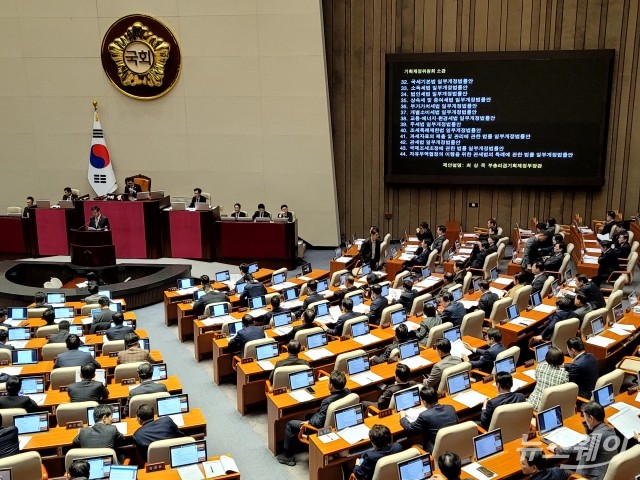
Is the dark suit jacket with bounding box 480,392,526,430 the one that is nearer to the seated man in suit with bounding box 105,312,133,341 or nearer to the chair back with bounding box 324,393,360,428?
the chair back with bounding box 324,393,360,428

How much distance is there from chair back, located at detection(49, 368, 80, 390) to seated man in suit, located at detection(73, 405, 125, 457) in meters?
1.55

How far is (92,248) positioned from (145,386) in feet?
23.0

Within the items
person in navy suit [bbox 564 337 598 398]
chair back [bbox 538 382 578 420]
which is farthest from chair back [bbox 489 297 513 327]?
chair back [bbox 538 382 578 420]

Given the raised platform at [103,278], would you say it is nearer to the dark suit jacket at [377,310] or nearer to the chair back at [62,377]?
the chair back at [62,377]

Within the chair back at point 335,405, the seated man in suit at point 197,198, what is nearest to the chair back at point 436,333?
the chair back at point 335,405

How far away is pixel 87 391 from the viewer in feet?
21.3

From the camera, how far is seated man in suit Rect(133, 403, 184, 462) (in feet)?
18.5

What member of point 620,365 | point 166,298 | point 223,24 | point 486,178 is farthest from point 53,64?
point 620,365

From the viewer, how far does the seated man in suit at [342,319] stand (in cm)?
857

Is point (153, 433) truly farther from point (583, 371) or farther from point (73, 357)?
point (583, 371)

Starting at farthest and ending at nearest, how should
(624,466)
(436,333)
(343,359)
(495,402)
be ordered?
(436,333), (343,359), (495,402), (624,466)

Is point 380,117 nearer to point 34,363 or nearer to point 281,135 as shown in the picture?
point 281,135

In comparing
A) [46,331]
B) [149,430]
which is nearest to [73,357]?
[46,331]

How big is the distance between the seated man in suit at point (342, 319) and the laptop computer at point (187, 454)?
3455 mm
